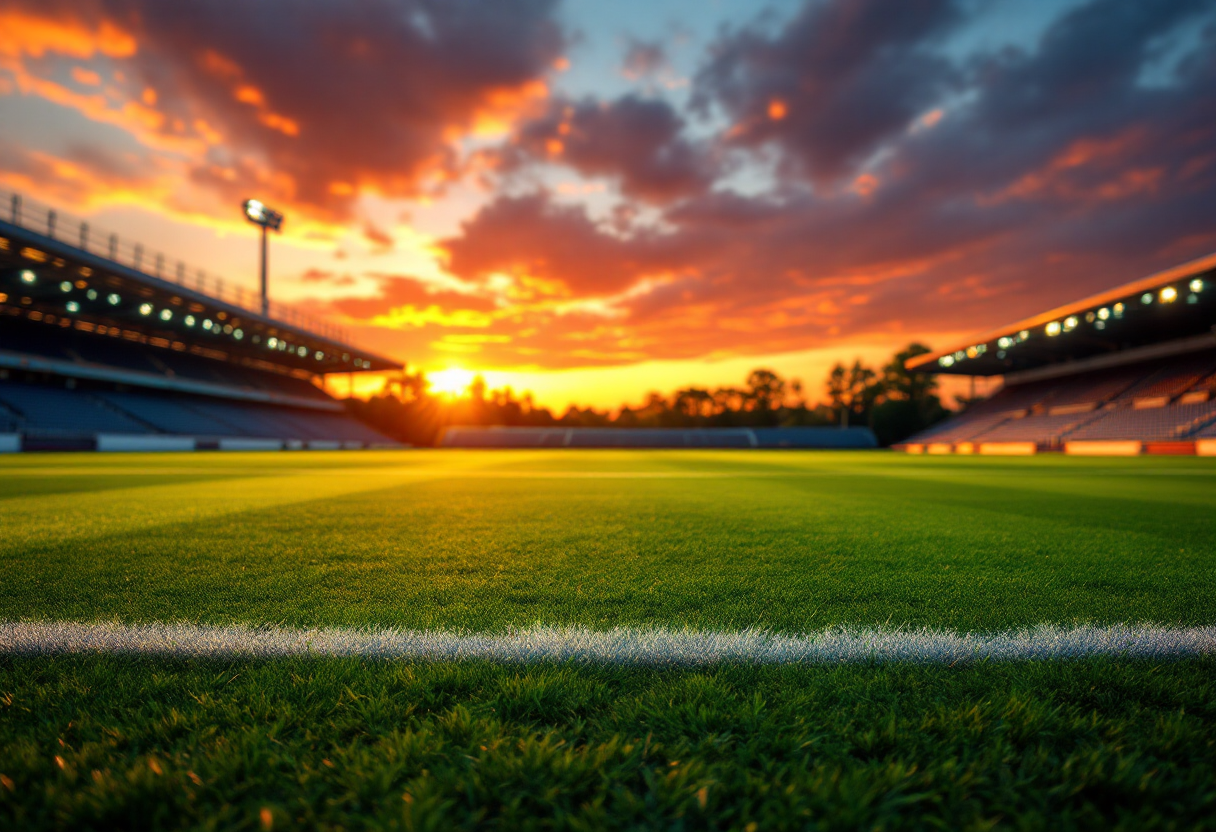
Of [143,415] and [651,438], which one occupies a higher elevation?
[143,415]

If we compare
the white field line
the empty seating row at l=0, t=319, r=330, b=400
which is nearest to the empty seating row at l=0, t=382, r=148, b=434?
the empty seating row at l=0, t=319, r=330, b=400

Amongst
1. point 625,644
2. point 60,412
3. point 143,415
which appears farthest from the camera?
point 143,415

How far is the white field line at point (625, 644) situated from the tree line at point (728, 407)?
49.0 m

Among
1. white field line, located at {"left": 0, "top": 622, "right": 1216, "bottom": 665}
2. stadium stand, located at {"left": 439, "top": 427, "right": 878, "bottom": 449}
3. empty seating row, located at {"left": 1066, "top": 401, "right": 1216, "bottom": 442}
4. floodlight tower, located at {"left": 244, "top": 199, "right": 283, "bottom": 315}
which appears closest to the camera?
white field line, located at {"left": 0, "top": 622, "right": 1216, "bottom": 665}

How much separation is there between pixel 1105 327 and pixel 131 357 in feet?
162

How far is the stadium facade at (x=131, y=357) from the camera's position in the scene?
71.3 ft

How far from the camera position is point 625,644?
71.0 inches

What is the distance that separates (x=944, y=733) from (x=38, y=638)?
2.74 m

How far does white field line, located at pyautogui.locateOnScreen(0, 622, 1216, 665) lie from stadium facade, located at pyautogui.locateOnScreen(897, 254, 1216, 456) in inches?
911

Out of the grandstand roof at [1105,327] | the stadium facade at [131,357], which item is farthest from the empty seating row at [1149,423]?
the stadium facade at [131,357]

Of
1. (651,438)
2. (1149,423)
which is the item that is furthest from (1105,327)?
(651,438)

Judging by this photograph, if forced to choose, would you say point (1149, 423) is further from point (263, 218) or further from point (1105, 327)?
point (263, 218)

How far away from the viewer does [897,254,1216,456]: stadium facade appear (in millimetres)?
20469

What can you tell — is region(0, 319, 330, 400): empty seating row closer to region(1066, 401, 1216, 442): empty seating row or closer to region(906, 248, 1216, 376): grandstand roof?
region(906, 248, 1216, 376): grandstand roof
